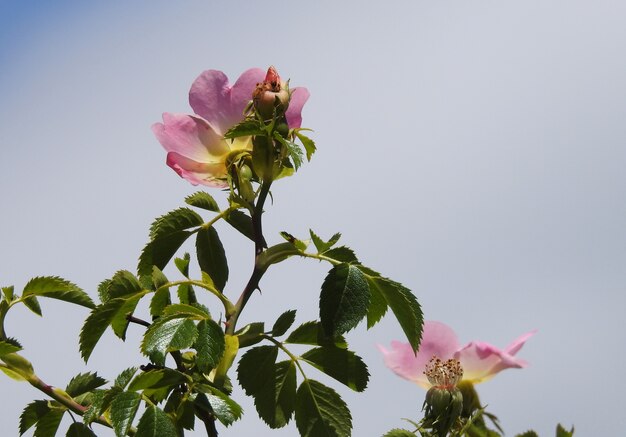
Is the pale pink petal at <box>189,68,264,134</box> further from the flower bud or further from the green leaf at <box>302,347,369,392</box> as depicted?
the green leaf at <box>302,347,369,392</box>

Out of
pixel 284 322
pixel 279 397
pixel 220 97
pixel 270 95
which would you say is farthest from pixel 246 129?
pixel 279 397

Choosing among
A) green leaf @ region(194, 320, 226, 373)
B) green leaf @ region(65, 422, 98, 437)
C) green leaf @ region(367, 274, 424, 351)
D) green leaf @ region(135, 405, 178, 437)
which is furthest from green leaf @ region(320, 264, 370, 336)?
green leaf @ region(65, 422, 98, 437)

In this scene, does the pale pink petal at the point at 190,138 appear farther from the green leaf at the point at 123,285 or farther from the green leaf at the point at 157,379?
the green leaf at the point at 157,379

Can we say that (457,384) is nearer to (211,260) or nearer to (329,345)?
(329,345)

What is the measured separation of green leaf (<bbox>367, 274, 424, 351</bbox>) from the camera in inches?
57.3

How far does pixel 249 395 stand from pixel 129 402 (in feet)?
0.82

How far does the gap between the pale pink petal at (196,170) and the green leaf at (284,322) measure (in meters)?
0.24

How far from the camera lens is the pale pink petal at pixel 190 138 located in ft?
5.26

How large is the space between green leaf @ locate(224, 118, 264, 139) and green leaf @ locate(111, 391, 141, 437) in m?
0.40

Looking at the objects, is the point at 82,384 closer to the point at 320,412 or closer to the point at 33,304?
the point at 33,304

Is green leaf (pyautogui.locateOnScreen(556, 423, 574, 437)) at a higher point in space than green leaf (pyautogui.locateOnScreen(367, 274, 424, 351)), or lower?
lower

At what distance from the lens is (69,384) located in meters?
1.54

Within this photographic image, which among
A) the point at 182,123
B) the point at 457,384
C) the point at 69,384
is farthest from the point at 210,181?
the point at 457,384

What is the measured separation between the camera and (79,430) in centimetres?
145
